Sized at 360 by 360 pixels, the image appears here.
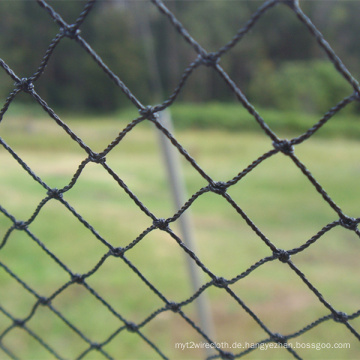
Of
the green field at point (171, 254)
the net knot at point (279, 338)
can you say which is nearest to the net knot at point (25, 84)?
the net knot at point (279, 338)

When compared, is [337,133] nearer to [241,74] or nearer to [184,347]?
[241,74]

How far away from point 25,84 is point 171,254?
167 centimetres

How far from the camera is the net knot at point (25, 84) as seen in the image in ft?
1.61

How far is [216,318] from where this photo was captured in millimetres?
1641

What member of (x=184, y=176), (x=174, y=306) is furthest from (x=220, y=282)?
(x=184, y=176)

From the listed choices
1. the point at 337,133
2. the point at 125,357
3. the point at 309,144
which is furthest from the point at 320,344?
the point at 337,133

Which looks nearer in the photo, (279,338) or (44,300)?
(279,338)

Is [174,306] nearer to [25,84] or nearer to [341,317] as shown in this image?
[341,317]

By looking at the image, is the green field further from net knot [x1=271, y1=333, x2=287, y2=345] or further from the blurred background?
net knot [x1=271, y1=333, x2=287, y2=345]

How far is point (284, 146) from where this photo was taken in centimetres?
42

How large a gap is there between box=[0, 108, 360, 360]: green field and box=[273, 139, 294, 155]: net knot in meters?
1.15

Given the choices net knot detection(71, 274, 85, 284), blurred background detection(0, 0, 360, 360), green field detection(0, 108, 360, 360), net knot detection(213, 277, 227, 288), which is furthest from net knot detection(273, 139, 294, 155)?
green field detection(0, 108, 360, 360)

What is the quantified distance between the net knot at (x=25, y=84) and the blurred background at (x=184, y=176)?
55 centimetres

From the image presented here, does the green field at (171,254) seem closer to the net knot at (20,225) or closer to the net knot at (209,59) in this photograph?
the net knot at (20,225)
